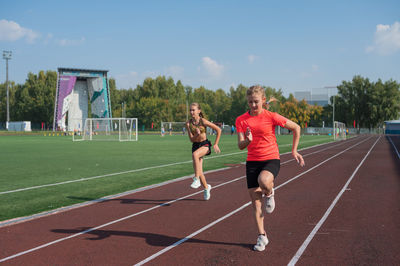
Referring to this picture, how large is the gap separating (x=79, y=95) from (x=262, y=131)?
233 feet

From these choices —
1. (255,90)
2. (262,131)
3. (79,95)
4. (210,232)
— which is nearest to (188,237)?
(210,232)

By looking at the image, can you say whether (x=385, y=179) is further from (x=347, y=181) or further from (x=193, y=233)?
(x=193, y=233)

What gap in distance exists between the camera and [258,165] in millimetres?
4617

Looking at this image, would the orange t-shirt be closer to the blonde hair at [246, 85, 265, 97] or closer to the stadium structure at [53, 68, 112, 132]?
the blonde hair at [246, 85, 265, 97]

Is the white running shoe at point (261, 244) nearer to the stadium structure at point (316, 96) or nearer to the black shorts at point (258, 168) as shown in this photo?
the black shorts at point (258, 168)

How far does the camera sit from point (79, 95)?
7119 cm

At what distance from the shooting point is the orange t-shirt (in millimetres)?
4601

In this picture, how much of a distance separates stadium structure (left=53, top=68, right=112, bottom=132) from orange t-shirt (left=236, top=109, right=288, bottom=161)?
6560 centimetres

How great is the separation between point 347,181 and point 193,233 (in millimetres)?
6533

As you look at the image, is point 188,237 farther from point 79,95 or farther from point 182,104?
point 182,104

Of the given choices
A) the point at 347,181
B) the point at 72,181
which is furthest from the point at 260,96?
the point at 72,181

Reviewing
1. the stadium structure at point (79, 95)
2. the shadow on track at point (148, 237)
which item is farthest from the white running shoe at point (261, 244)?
the stadium structure at point (79, 95)

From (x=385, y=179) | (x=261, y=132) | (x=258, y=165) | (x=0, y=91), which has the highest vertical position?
(x=0, y=91)

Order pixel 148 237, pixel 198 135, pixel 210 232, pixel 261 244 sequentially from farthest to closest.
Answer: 1. pixel 198 135
2. pixel 210 232
3. pixel 148 237
4. pixel 261 244
